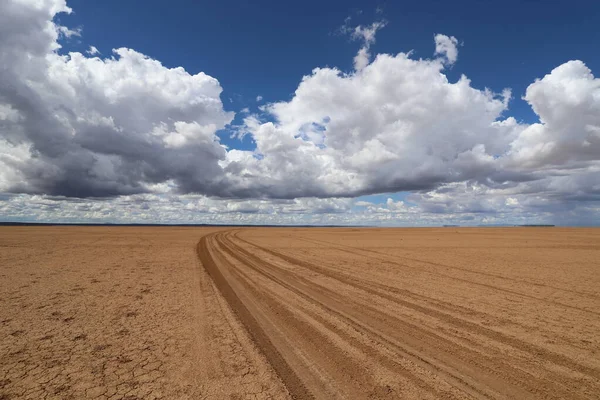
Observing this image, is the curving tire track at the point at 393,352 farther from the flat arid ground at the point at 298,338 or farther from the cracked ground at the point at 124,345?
the cracked ground at the point at 124,345

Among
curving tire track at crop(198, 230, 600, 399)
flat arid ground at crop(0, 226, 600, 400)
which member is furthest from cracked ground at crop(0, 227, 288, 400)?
curving tire track at crop(198, 230, 600, 399)

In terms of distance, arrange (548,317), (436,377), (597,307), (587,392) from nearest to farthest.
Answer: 1. (587,392)
2. (436,377)
3. (548,317)
4. (597,307)

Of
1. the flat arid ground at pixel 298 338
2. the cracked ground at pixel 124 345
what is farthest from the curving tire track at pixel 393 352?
the cracked ground at pixel 124 345

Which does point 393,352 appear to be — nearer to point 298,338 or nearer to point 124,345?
point 298,338

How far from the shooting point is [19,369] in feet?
17.1

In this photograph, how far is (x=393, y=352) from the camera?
5.81 m

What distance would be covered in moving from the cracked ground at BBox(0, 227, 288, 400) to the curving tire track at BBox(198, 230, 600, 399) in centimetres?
64

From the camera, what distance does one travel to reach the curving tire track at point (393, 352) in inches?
182

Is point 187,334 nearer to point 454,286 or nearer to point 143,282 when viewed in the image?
point 143,282

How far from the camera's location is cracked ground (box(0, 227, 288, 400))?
4.66 m

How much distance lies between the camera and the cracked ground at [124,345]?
466 cm

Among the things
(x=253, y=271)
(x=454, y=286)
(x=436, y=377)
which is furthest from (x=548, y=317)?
(x=253, y=271)

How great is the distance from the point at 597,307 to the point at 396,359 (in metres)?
8.02

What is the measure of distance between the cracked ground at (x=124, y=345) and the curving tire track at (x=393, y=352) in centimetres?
64
